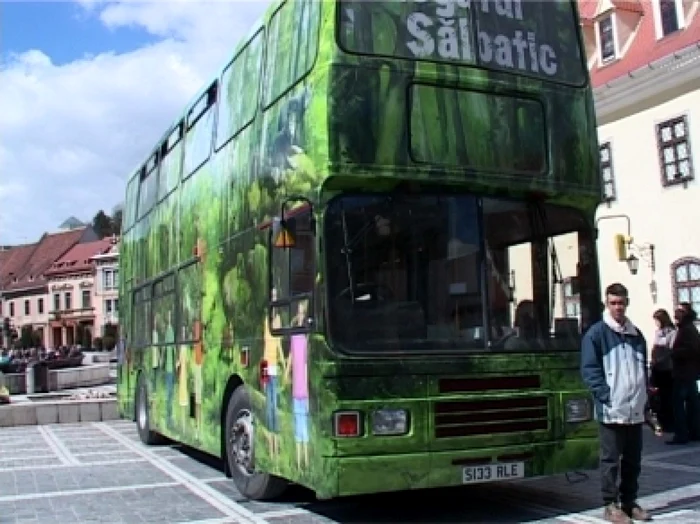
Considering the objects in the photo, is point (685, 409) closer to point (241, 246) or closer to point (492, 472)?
point (492, 472)

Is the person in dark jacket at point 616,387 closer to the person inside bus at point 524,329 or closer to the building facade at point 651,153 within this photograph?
the person inside bus at point 524,329

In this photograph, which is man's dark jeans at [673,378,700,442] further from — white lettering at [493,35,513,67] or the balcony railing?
the balcony railing

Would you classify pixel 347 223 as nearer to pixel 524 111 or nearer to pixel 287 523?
pixel 524 111

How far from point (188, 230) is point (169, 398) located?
244 centimetres

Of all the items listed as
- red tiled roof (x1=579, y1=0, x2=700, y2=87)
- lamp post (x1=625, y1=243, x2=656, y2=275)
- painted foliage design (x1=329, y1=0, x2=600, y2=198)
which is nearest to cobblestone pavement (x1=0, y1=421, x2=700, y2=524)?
painted foliage design (x1=329, y1=0, x2=600, y2=198)

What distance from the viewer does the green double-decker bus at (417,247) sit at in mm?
6516

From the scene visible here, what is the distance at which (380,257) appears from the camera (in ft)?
21.7

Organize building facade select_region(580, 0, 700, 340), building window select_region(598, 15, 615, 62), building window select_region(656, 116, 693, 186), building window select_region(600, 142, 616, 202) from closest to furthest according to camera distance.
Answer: building facade select_region(580, 0, 700, 340) → building window select_region(656, 116, 693, 186) → building window select_region(600, 142, 616, 202) → building window select_region(598, 15, 615, 62)

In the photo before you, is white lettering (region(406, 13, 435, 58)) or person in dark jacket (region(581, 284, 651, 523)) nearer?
person in dark jacket (region(581, 284, 651, 523))

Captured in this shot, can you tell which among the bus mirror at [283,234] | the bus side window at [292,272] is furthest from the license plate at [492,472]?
the bus mirror at [283,234]

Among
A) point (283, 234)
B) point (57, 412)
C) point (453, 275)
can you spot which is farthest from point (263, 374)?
point (57, 412)

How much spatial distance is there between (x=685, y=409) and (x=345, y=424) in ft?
22.5

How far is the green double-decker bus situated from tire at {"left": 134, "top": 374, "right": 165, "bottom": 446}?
216 inches

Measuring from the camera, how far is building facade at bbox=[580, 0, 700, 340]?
18.7 metres
